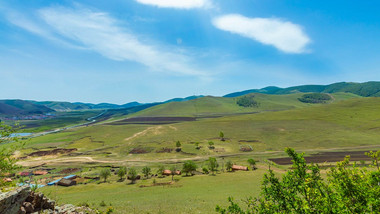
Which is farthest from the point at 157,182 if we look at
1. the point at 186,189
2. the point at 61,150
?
the point at 61,150

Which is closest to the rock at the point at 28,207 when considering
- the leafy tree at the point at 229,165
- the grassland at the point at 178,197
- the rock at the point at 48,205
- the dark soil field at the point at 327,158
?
the rock at the point at 48,205

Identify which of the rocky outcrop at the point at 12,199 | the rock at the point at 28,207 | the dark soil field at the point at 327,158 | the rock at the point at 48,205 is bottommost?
the dark soil field at the point at 327,158

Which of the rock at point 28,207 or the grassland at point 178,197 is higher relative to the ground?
the rock at point 28,207

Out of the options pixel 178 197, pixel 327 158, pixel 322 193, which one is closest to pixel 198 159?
pixel 178 197

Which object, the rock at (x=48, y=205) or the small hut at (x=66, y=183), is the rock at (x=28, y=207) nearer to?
the rock at (x=48, y=205)

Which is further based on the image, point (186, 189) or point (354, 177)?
point (186, 189)

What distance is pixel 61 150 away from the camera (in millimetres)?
122812

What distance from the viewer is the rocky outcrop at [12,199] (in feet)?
42.3

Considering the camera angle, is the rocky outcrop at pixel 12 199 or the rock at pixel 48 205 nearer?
the rocky outcrop at pixel 12 199

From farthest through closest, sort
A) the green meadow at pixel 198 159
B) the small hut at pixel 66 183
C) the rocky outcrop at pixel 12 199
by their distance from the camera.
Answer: the small hut at pixel 66 183 < the green meadow at pixel 198 159 < the rocky outcrop at pixel 12 199

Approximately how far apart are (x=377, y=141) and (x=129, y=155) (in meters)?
152

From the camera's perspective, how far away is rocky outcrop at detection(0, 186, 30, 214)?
508 inches

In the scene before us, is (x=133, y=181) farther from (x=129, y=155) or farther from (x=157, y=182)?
(x=129, y=155)

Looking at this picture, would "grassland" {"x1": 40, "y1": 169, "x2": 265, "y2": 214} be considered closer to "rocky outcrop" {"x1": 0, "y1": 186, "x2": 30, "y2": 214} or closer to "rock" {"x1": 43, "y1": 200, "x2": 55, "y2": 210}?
"rock" {"x1": 43, "y1": 200, "x2": 55, "y2": 210}
